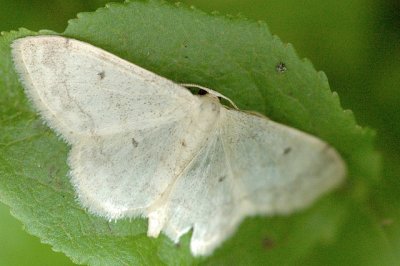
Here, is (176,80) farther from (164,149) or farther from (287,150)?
(287,150)

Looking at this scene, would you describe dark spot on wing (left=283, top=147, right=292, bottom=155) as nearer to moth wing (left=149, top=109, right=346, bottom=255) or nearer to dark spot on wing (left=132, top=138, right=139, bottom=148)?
moth wing (left=149, top=109, right=346, bottom=255)

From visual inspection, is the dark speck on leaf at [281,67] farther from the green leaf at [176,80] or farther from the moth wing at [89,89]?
the moth wing at [89,89]


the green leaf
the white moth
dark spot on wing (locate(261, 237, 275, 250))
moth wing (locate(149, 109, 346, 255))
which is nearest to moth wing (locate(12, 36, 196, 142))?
the white moth

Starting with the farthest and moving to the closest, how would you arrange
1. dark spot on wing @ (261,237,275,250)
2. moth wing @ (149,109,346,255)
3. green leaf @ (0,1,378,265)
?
1. dark spot on wing @ (261,237,275,250)
2. green leaf @ (0,1,378,265)
3. moth wing @ (149,109,346,255)

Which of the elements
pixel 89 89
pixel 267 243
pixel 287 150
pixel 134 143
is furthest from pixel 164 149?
pixel 267 243

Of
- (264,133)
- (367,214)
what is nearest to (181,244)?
(264,133)

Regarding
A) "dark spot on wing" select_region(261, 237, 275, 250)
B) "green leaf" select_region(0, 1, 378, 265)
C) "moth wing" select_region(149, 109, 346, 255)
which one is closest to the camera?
"moth wing" select_region(149, 109, 346, 255)
